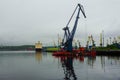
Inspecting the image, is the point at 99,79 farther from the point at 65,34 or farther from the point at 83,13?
the point at 65,34

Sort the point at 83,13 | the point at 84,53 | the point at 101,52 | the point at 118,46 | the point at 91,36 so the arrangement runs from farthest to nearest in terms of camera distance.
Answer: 1. the point at 91,36
2. the point at 118,46
3. the point at 101,52
4. the point at 84,53
5. the point at 83,13

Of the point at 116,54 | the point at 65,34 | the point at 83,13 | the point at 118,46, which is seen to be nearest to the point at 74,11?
the point at 83,13

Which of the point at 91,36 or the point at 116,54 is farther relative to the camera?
the point at 91,36

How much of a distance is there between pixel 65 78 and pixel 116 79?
526 centimetres

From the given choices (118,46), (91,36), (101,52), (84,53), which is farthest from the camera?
(91,36)

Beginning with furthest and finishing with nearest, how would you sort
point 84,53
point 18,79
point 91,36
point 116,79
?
point 91,36
point 84,53
point 18,79
point 116,79

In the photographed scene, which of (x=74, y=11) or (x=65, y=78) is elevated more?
(x=74, y=11)

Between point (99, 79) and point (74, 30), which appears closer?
point (99, 79)

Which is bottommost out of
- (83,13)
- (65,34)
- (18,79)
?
(18,79)

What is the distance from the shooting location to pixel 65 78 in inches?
1009

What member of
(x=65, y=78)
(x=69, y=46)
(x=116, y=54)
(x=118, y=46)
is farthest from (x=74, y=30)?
(x=65, y=78)

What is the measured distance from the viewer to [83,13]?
72.9 meters

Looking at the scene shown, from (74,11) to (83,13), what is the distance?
3.82 m

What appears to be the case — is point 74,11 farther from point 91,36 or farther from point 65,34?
point 91,36
